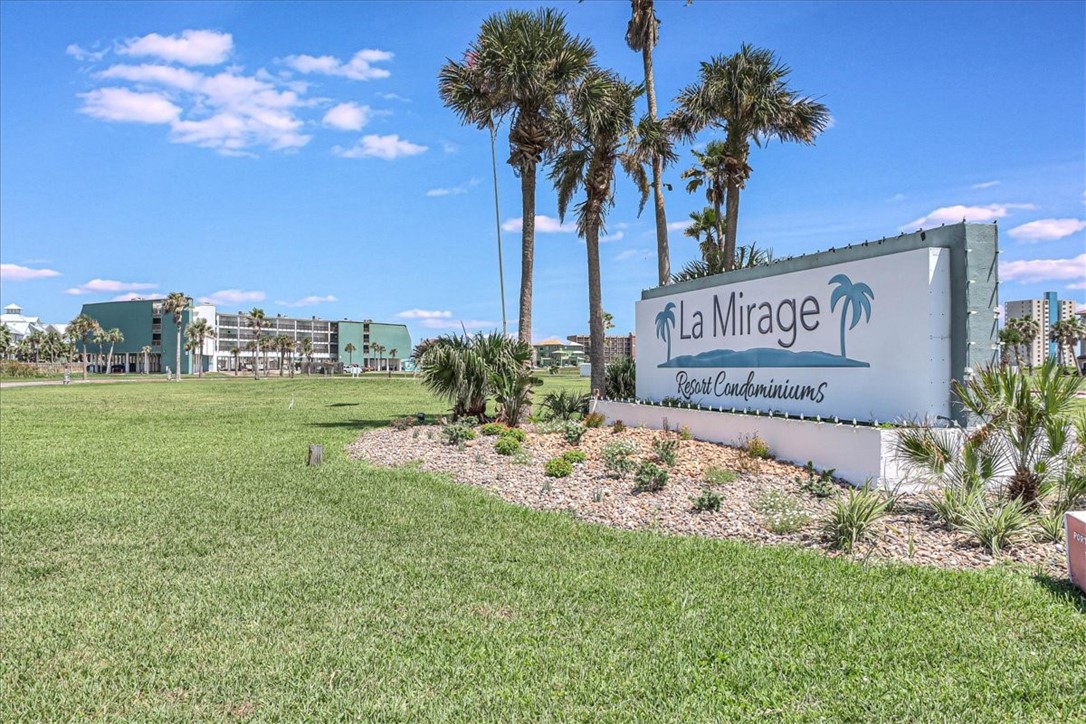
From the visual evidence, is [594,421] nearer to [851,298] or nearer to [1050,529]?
[851,298]

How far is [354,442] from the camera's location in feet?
54.0

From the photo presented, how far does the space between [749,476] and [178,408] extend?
2606cm

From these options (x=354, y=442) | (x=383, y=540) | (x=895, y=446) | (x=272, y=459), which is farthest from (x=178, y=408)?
(x=895, y=446)

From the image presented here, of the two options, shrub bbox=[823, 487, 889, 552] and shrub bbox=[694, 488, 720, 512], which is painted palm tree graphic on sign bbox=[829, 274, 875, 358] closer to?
shrub bbox=[694, 488, 720, 512]

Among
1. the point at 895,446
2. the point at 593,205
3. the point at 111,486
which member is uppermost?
the point at 593,205

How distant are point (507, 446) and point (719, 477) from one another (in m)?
4.42

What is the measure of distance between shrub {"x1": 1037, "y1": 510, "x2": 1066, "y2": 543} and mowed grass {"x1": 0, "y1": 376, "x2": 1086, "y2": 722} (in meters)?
1.14

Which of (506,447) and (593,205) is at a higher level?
(593,205)

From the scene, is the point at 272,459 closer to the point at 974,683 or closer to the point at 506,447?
the point at 506,447

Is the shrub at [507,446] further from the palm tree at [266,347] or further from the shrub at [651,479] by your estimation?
the palm tree at [266,347]

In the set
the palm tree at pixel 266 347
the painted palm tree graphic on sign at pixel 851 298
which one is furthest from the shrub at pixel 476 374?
the palm tree at pixel 266 347

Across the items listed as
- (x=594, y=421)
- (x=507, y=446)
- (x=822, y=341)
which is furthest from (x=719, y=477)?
(x=594, y=421)

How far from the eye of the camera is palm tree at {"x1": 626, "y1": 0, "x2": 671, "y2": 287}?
69.9 feet

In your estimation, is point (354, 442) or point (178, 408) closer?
point (354, 442)
